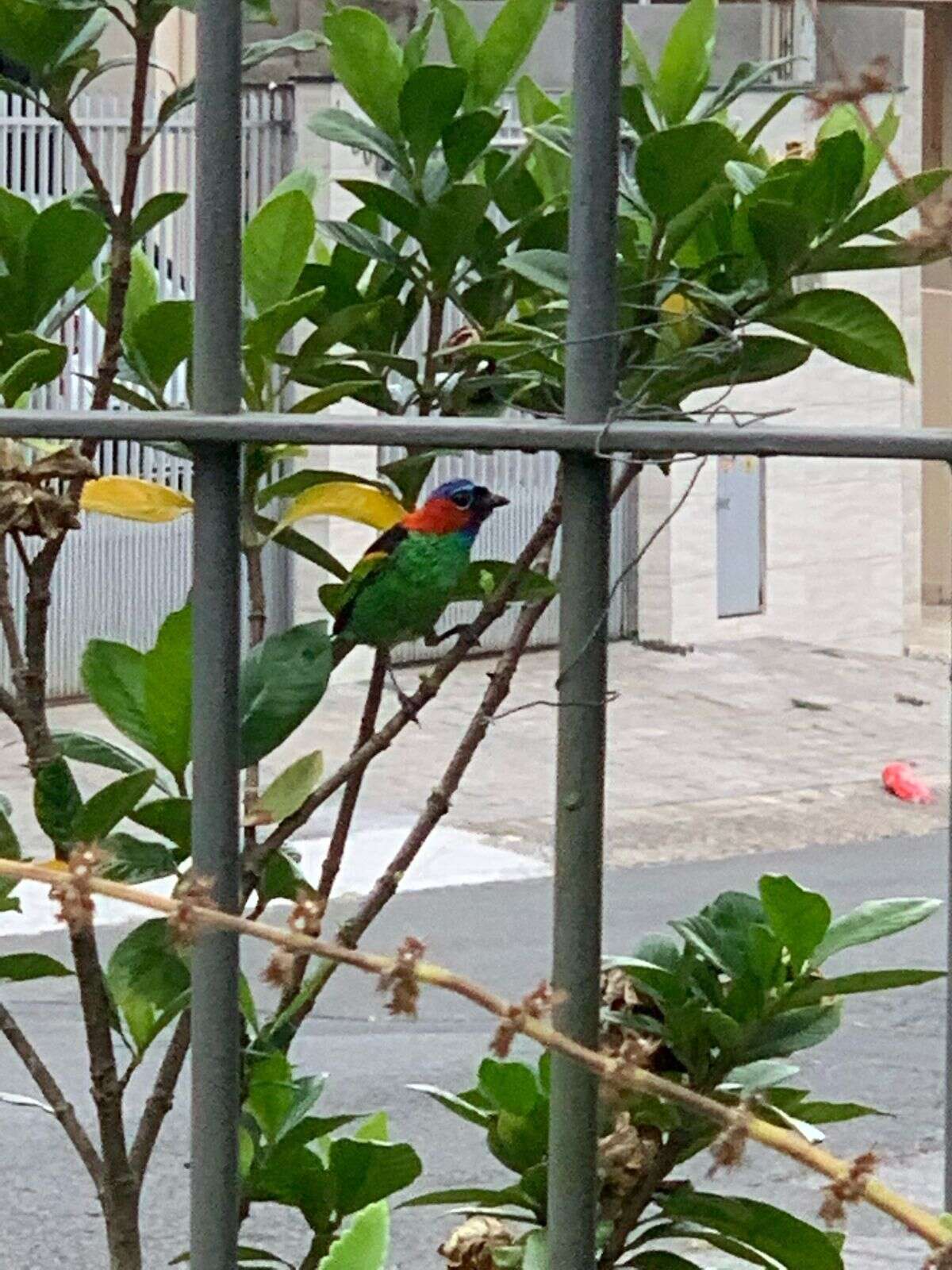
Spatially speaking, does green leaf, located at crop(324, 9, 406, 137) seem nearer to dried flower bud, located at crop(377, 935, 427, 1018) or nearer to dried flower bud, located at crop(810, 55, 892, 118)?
dried flower bud, located at crop(810, 55, 892, 118)

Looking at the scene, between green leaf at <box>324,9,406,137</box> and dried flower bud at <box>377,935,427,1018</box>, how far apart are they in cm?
56

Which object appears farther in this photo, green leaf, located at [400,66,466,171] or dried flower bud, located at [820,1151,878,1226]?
green leaf, located at [400,66,466,171]

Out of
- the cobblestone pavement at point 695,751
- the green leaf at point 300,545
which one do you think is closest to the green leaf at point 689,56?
the green leaf at point 300,545

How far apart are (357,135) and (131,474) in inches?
295

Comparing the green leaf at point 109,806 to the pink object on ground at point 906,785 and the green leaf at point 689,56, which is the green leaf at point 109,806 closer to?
the green leaf at point 689,56

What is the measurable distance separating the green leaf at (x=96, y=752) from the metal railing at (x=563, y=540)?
4.5 inches

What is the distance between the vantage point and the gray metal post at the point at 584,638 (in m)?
1.08

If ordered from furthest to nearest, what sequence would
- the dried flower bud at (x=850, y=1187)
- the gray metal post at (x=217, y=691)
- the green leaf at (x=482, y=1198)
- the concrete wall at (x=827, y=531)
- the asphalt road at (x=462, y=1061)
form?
the concrete wall at (x=827, y=531) < the asphalt road at (x=462, y=1061) < the green leaf at (x=482, y=1198) < the gray metal post at (x=217, y=691) < the dried flower bud at (x=850, y=1187)

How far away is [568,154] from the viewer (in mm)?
A: 1321

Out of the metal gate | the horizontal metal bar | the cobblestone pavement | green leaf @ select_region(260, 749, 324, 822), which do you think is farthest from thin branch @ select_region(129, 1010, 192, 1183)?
the metal gate

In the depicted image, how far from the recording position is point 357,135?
131 centimetres

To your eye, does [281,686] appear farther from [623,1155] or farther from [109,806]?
[623,1155]

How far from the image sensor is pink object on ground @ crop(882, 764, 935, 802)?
830cm

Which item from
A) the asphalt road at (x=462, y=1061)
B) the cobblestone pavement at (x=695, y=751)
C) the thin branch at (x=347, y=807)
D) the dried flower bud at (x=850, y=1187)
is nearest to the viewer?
the dried flower bud at (x=850, y=1187)
